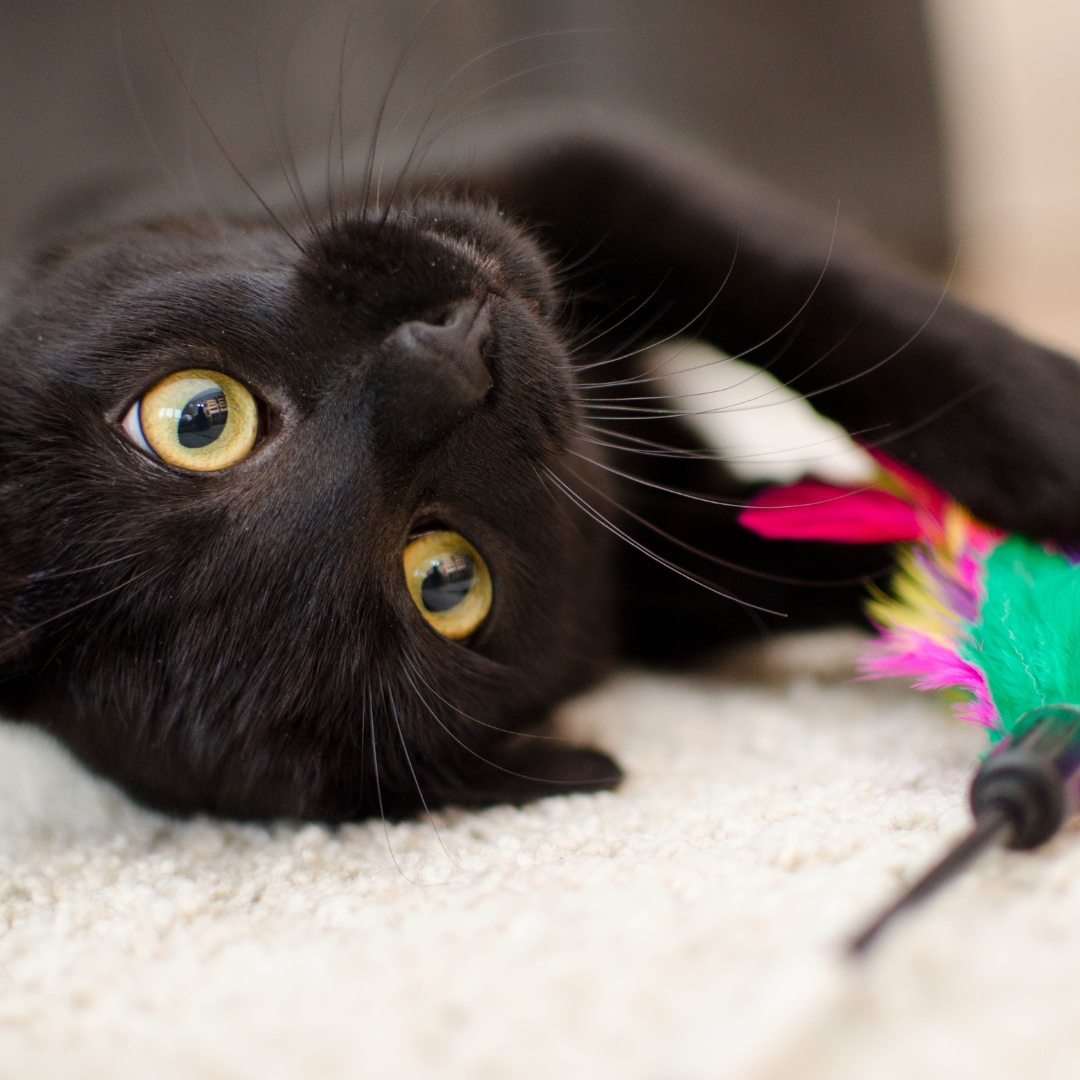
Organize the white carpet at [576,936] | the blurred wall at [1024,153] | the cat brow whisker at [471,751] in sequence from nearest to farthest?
the white carpet at [576,936] → the cat brow whisker at [471,751] → the blurred wall at [1024,153]

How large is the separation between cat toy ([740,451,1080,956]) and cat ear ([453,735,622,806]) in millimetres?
240

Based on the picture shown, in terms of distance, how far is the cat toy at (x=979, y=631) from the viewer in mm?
485

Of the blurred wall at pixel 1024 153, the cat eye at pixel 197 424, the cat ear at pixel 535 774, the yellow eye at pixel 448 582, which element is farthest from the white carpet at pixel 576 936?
the blurred wall at pixel 1024 153

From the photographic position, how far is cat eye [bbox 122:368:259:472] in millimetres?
702

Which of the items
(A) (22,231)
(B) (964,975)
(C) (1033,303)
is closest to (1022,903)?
(B) (964,975)

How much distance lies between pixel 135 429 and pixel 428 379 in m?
0.23

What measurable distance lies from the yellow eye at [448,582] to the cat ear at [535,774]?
12 centimetres

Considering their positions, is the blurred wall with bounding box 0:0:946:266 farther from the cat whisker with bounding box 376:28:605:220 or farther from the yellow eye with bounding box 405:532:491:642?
the yellow eye with bounding box 405:532:491:642

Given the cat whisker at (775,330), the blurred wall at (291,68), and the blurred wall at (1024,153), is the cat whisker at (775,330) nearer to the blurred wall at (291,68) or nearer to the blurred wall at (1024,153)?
A: the blurred wall at (291,68)

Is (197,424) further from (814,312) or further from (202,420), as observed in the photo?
(814,312)

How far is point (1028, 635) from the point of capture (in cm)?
67

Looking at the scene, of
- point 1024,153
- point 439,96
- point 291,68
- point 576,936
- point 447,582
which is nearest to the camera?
point 576,936

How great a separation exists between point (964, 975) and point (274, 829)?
541 mm

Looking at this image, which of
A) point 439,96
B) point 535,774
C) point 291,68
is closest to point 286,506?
point 535,774
